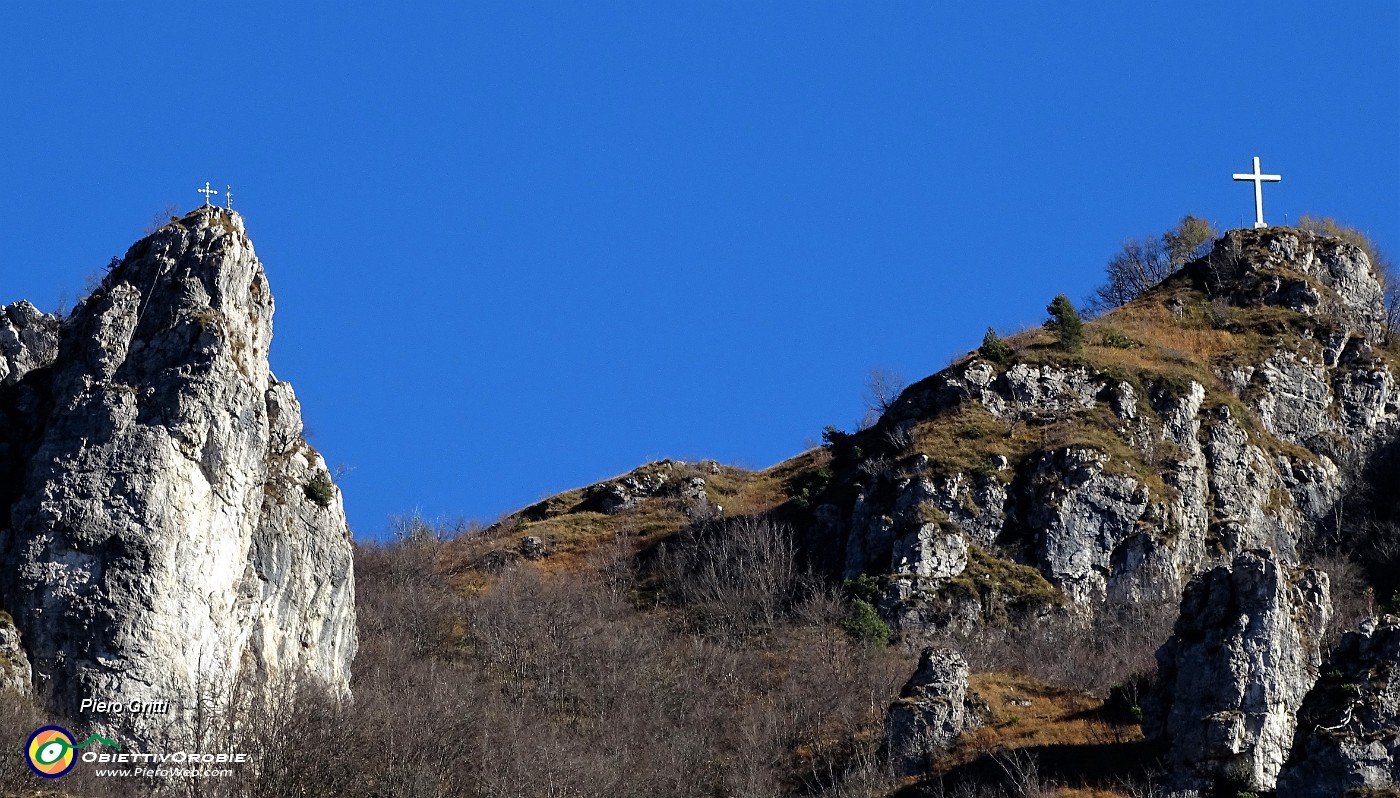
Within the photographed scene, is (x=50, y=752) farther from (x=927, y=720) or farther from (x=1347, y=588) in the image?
(x=1347, y=588)

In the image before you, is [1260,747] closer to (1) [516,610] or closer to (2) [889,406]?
(1) [516,610]

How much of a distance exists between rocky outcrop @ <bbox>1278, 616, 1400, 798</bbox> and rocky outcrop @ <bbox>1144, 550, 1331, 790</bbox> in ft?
13.9

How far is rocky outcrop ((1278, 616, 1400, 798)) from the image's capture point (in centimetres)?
4166

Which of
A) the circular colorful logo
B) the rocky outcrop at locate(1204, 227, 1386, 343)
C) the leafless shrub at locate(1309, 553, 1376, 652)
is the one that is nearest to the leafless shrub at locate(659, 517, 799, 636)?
the leafless shrub at locate(1309, 553, 1376, 652)

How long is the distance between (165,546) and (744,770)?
61.2 ft

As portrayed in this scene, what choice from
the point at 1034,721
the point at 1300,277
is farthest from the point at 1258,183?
the point at 1034,721

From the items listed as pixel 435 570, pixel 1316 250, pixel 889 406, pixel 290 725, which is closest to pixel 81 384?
pixel 290 725

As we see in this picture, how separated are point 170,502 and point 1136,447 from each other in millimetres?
41204

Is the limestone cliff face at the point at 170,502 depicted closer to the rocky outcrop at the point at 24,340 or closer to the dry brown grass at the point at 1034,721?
the rocky outcrop at the point at 24,340

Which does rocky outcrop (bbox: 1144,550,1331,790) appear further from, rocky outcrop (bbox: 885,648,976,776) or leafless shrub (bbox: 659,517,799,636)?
leafless shrub (bbox: 659,517,799,636)

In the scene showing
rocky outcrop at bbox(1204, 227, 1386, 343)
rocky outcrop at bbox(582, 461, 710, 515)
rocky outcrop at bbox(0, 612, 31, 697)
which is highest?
rocky outcrop at bbox(1204, 227, 1386, 343)

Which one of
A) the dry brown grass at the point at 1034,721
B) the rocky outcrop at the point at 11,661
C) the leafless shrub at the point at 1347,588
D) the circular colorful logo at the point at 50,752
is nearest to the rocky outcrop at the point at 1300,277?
the leafless shrub at the point at 1347,588

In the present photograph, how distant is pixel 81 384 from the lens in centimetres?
5078

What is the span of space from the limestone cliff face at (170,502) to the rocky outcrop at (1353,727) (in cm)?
2473
